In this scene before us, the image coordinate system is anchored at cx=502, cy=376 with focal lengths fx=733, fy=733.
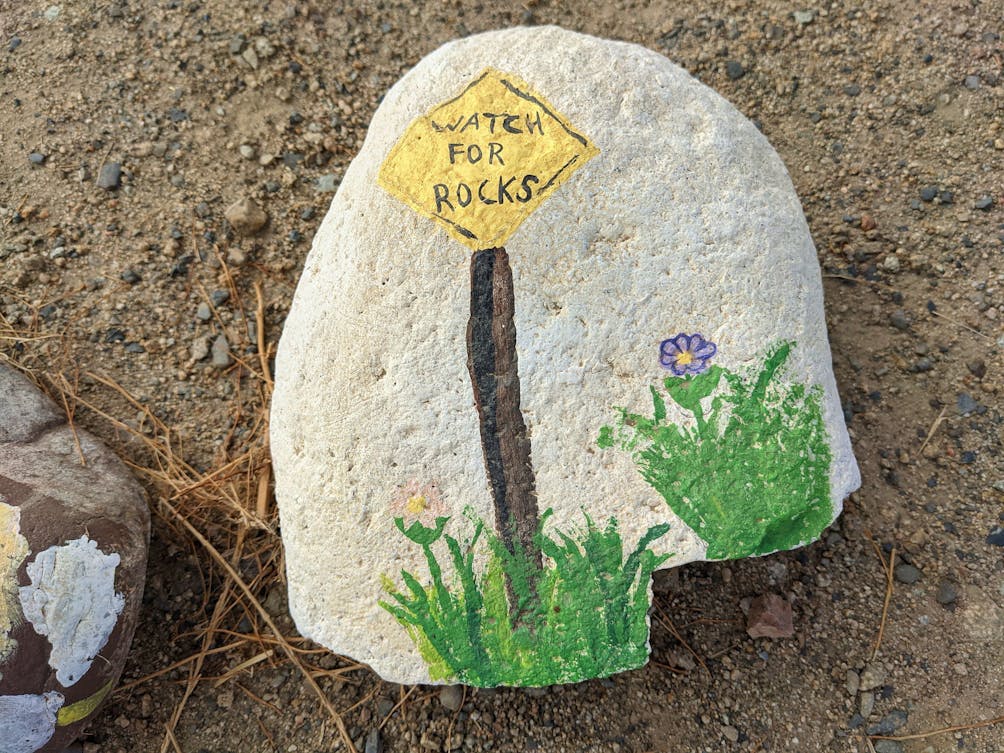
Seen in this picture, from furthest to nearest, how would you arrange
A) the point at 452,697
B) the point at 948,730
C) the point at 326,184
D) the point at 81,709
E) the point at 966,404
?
the point at 326,184 → the point at 966,404 → the point at 452,697 → the point at 948,730 → the point at 81,709

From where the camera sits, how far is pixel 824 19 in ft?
7.82

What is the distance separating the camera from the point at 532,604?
1551 mm

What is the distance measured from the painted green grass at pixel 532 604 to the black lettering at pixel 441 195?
662 mm

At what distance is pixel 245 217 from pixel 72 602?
116 centimetres

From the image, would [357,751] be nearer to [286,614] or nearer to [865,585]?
[286,614]

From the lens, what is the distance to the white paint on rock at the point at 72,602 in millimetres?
1560

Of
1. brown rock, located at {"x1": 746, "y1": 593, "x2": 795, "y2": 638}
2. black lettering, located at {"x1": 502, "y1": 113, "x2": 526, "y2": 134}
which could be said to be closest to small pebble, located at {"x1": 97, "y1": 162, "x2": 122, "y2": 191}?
black lettering, located at {"x1": 502, "y1": 113, "x2": 526, "y2": 134}

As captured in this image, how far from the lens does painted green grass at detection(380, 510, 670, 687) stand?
1.53m

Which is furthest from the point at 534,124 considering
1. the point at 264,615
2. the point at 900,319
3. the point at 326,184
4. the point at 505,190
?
the point at 264,615

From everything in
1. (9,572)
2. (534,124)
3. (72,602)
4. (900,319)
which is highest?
(534,124)

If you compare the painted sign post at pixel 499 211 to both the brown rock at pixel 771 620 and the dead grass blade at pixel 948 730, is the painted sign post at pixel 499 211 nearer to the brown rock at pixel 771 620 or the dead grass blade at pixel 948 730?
the brown rock at pixel 771 620

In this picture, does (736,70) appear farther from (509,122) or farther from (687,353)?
(687,353)

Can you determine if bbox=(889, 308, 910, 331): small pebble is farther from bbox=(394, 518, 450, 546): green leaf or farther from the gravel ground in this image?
bbox=(394, 518, 450, 546): green leaf

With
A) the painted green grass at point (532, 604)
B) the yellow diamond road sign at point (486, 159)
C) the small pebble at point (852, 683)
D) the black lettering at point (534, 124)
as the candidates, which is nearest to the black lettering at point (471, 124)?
the yellow diamond road sign at point (486, 159)
